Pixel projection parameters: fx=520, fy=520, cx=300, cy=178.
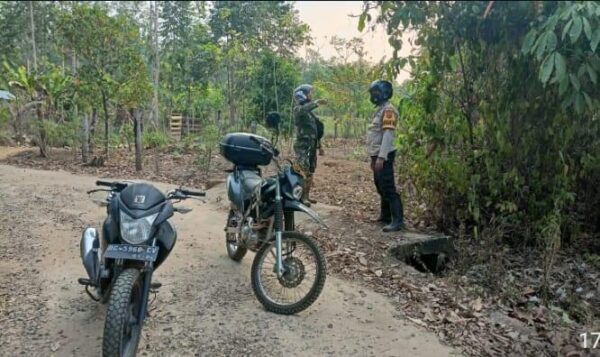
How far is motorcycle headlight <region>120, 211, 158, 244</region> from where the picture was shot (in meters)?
2.98

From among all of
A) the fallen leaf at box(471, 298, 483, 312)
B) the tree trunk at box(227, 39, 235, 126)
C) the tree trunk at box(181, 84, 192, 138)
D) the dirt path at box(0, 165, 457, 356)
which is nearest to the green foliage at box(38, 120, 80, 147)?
the tree trunk at box(227, 39, 235, 126)

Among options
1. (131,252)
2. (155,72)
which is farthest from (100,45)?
(155,72)

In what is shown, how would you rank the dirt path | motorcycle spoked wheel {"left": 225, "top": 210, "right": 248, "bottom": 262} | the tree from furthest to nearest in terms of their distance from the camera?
the tree, motorcycle spoked wheel {"left": 225, "top": 210, "right": 248, "bottom": 262}, the dirt path

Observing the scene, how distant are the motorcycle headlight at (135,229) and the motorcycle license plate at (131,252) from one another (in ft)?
0.15

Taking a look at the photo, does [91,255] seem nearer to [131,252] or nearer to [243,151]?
[131,252]

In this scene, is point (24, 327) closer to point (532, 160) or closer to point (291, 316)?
point (291, 316)

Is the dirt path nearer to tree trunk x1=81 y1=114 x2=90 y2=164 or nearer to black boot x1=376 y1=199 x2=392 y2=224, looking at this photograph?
black boot x1=376 y1=199 x2=392 y2=224

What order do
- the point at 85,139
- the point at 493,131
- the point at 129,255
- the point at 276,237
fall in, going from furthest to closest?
the point at 85,139, the point at 493,131, the point at 276,237, the point at 129,255

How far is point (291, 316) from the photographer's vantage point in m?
3.70

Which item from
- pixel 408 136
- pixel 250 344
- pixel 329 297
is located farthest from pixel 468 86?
pixel 250 344

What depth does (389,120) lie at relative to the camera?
5.43 meters

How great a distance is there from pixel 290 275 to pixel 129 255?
128 centimetres

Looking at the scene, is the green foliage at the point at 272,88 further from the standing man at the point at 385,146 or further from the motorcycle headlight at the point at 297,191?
the motorcycle headlight at the point at 297,191

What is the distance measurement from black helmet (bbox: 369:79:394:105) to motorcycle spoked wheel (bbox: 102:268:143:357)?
341cm
